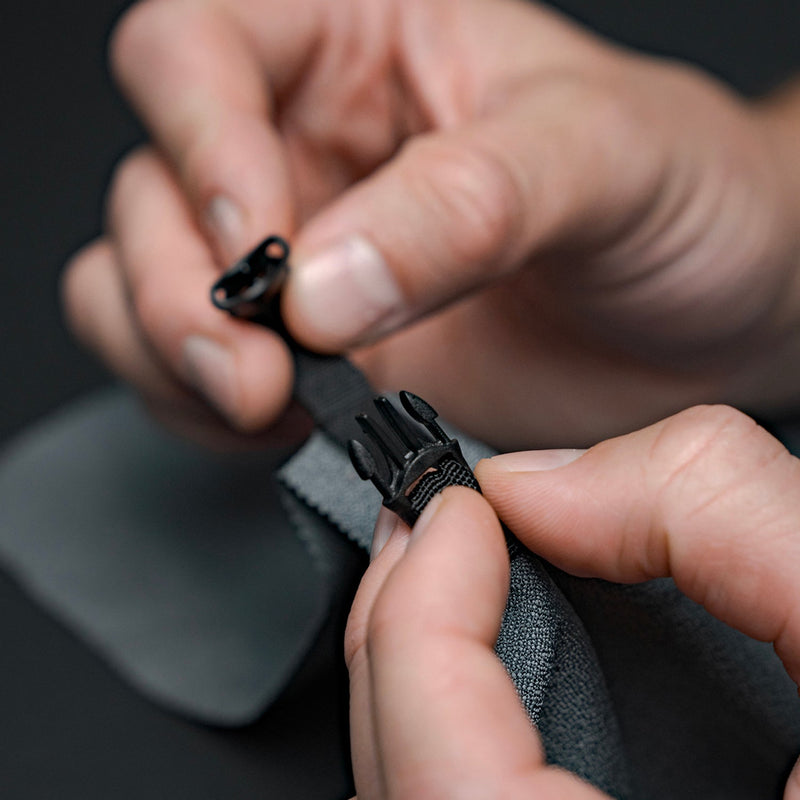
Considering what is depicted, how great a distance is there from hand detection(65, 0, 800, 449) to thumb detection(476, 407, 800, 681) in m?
0.17

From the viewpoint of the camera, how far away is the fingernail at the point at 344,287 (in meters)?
0.54

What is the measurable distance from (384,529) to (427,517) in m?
0.04

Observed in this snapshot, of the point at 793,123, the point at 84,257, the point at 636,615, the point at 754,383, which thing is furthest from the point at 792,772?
the point at 84,257

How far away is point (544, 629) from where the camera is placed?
293mm

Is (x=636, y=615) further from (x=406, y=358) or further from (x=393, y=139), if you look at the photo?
(x=393, y=139)

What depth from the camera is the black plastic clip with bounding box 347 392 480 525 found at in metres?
0.30

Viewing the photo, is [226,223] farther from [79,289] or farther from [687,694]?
[687,694]

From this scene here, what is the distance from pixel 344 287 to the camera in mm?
546

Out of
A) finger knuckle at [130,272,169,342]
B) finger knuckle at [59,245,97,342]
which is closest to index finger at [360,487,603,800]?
finger knuckle at [130,272,169,342]

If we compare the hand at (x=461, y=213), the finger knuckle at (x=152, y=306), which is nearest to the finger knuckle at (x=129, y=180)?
the hand at (x=461, y=213)

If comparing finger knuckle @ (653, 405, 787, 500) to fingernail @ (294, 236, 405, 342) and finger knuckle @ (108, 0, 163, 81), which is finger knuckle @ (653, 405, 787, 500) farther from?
finger knuckle @ (108, 0, 163, 81)

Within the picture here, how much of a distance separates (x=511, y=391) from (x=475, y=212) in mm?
159

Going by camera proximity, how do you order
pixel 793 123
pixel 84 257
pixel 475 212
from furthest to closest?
1. pixel 84 257
2. pixel 793 123
3. pixel 475 212

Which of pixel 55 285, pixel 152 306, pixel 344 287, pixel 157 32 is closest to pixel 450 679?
pixel 344 287
